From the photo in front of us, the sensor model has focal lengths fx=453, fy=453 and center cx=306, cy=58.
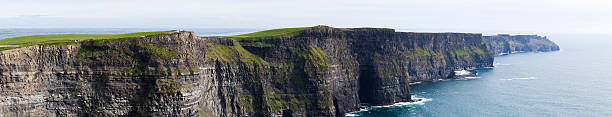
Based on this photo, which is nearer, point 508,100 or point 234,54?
point 234,54

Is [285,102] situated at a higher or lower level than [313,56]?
lower

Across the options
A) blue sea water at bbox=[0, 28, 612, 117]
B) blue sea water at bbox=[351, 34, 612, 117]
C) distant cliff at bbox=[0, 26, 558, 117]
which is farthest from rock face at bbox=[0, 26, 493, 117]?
blue sea water at bbox=[351, 34, 612, 117]

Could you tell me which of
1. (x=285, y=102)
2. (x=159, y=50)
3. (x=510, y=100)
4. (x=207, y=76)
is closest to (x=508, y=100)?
(x=510, y=100)

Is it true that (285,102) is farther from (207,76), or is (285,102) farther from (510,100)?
(510,100)

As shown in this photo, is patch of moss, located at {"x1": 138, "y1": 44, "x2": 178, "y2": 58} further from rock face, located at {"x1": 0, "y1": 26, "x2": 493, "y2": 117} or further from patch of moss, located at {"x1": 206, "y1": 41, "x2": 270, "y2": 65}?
patch of moss, located at {"x1": 206, "y1": 41, "x2": 270, "y2": 65}

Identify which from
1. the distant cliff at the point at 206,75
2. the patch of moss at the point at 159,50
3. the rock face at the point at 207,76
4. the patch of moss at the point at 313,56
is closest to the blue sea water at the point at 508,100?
the distant cliff at the point at 206,75
